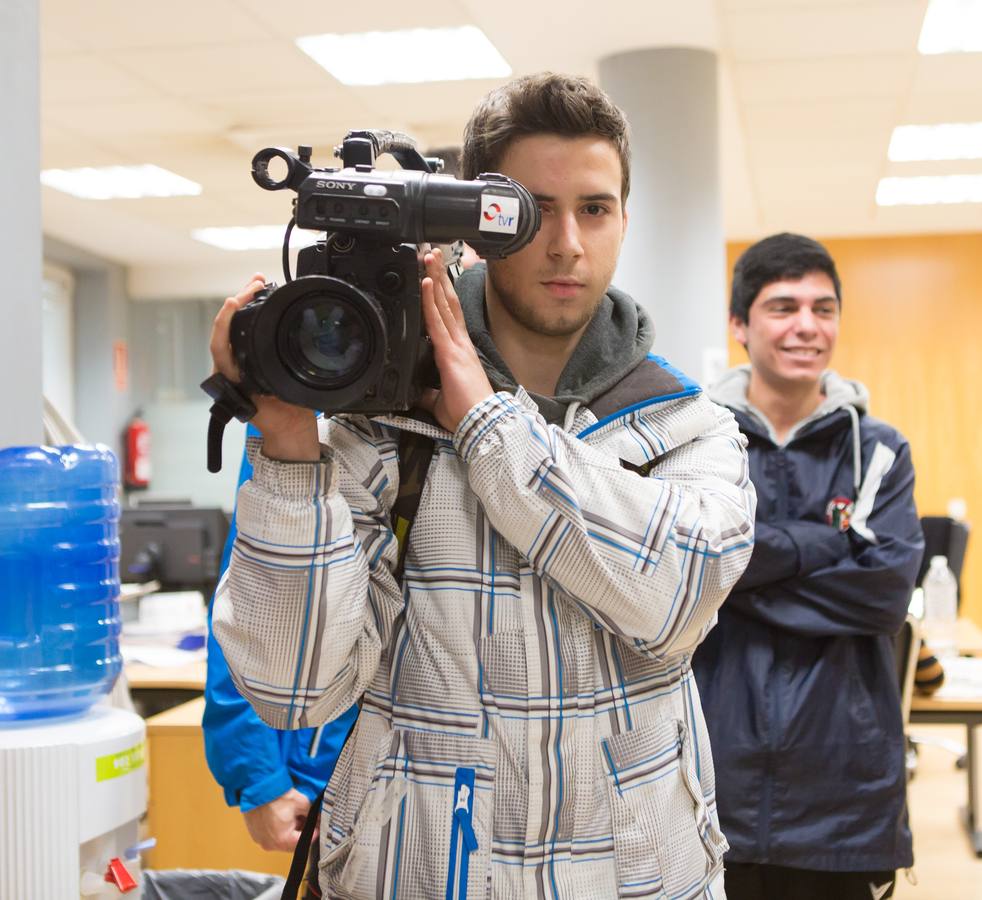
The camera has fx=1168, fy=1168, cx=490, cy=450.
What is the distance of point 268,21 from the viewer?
4.13 m

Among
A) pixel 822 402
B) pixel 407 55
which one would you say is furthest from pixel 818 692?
pixel 407 55

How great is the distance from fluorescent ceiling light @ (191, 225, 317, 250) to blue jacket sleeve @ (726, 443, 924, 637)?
6.08 metres

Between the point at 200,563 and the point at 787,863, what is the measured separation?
3.19m

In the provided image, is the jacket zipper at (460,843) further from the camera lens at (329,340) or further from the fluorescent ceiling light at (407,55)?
the fluorescent ceiling light at (407,55)

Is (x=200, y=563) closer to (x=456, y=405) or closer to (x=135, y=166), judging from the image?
(x=135, y=166)

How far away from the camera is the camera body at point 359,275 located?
39.4 inches

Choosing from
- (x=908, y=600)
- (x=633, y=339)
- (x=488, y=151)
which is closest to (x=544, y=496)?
(x=633, y=339)

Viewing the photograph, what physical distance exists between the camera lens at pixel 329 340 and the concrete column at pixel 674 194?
360 centimetres

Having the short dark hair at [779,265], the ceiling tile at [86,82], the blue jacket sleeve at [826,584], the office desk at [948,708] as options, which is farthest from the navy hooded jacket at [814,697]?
the ceiling tile at [86,82]

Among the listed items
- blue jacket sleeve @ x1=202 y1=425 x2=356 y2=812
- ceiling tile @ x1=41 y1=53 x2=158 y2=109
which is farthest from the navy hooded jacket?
ceiling tile @ x1=41 y1=53 x2=158 y2=109

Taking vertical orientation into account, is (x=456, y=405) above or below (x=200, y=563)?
above

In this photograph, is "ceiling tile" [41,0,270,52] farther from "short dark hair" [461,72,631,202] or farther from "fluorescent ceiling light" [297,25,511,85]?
"short dark hair" [461,72,631,202]

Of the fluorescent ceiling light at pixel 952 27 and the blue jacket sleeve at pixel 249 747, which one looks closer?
the blue jacket sleeve at pixel 249 747

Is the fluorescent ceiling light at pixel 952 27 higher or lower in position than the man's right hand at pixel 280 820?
higher
